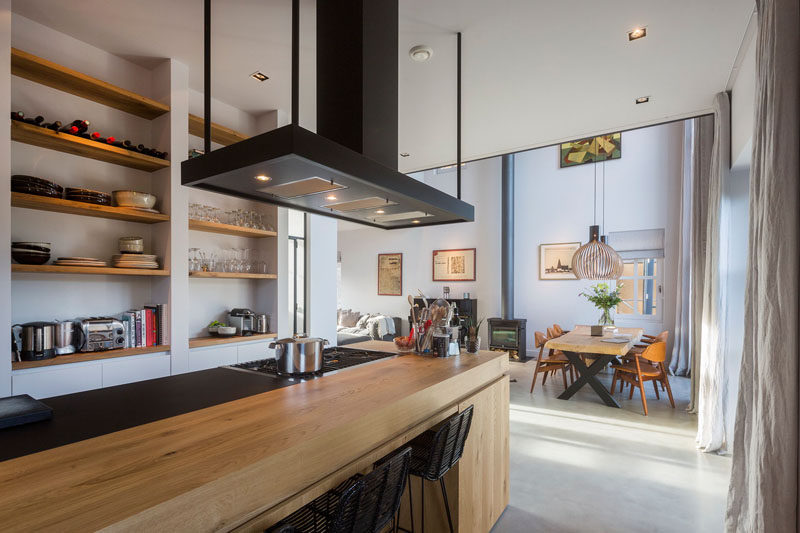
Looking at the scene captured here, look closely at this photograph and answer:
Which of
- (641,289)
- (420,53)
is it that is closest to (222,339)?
(420,53)

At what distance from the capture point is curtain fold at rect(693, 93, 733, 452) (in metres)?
3.43

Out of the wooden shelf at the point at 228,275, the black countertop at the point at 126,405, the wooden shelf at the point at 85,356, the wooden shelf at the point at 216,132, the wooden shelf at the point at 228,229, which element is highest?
the wooden shelf at the point at 216,132

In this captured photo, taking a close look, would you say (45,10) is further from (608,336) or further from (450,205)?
(608,336)

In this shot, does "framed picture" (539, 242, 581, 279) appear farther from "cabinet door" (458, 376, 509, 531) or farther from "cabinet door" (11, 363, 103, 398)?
"cabinet door" (11, 363, 103, 398)

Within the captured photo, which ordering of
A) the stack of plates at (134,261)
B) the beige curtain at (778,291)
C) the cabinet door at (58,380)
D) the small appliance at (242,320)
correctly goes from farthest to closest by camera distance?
the small appliance at (242,320) → the stack of plates at (134,261) → the cabinet door at (58,380) → the beige curtain at (778,291)

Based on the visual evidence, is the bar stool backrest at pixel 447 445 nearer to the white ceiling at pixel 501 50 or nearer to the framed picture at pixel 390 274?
the white ceiling at pixel 501 50

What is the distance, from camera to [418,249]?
9.74m

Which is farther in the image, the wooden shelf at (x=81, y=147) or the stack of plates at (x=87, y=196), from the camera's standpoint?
the stack of plates at (x=87, y=196)

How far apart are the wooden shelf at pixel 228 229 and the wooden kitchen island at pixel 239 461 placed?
6.64 ft

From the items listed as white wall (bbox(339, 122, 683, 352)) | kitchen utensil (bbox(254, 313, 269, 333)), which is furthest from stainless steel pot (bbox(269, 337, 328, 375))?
white wall (bbox(339, 122, 683, 352))

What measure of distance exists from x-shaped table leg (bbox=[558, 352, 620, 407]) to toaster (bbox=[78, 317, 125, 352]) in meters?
4.78

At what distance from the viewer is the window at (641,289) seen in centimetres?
721

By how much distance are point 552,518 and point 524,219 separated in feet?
21.7

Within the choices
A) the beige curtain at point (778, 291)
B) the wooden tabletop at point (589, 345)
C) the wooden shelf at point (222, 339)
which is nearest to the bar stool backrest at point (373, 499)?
the beige curtain at point (778, 291)
